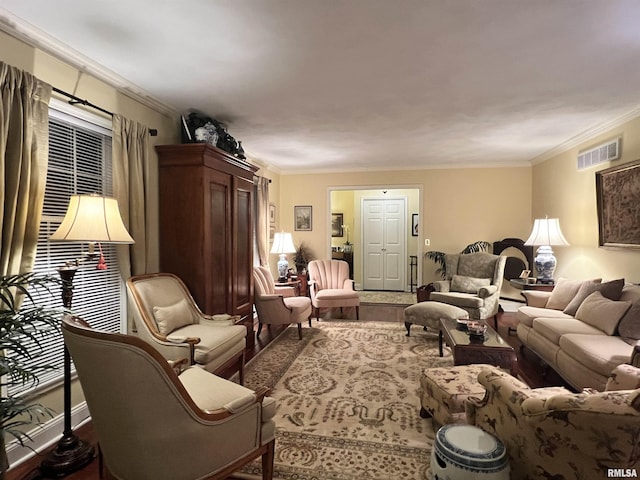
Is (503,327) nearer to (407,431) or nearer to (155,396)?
(407,431)

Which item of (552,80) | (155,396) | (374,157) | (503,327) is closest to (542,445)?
(155,396)

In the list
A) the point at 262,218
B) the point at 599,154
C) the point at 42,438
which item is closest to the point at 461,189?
the point at 599,154

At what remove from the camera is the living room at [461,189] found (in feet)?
8.48

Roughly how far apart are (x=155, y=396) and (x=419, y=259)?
557 centimetres

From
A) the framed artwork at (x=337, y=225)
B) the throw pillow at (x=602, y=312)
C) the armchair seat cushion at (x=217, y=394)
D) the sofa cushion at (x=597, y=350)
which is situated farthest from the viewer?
the framed artwork at (x=337, y=225)

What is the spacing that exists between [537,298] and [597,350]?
165 centimetres

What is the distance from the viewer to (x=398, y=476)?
1.96 meters

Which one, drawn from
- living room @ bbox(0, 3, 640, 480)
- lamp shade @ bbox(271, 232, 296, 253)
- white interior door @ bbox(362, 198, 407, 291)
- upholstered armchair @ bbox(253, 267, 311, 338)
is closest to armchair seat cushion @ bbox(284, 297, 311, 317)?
upholstered armchair @ bbox(253, 267, 311, 338)

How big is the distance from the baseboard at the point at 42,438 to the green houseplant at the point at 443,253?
16.9 ft

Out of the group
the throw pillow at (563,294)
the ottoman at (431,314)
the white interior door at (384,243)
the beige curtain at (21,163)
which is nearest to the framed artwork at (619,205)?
the throw pillow at (563,294)

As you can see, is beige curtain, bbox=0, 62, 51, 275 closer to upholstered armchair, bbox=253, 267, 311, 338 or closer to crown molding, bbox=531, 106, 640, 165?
upholstered armchair, bbox=253, 267, 311, 338

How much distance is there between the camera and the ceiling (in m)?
1.94

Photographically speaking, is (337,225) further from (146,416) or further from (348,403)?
(146,416)

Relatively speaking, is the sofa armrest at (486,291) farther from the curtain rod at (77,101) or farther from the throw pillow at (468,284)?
the curtain rod at (77,101)
